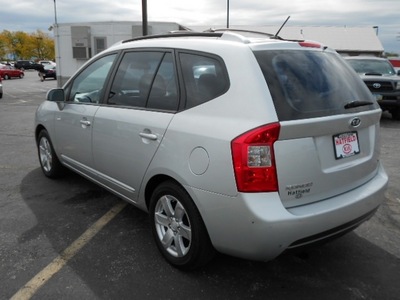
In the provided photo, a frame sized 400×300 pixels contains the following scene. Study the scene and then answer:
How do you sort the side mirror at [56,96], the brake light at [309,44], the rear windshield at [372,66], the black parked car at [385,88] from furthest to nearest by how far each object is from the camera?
1. the rear windshield at [372,66]
2. the black parked car at [385,88]
3. the side mirror at [56,96]
4. the brake light at [309,44]

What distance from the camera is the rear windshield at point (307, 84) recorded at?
8.21 ft

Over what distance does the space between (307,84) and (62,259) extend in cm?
233

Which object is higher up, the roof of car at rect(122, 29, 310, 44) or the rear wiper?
the roof of car at rect(122, 29, 310, 44)

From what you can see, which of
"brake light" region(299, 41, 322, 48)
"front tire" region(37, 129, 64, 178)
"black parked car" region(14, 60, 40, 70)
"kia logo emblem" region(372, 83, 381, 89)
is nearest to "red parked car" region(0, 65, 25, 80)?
"black parked car" region(14, 60, 40, 70)

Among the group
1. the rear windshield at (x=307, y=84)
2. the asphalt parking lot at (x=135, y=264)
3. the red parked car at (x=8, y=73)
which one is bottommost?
the asphalt parking lot at (x=135, y=264)

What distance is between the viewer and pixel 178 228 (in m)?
2.96

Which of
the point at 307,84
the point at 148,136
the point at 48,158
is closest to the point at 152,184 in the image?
the point at 148,136

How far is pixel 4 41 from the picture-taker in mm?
90812

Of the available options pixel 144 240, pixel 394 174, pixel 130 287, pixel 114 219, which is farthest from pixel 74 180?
pixel 394 174

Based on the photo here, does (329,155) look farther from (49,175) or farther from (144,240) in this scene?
(49,175)

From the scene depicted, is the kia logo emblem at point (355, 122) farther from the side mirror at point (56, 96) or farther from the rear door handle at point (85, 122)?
the side mirror at point (56, 96)

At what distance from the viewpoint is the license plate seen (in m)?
2.65

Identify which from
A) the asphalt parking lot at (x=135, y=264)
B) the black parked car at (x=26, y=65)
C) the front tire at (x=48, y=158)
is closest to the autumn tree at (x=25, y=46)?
the black parked car at (x=26, y=65)

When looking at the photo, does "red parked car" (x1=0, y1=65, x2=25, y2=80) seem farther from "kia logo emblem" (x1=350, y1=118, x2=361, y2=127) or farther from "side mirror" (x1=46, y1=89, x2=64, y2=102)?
"kia logo emblem" (x1=350, y1=118, x2=361, y2=127)
